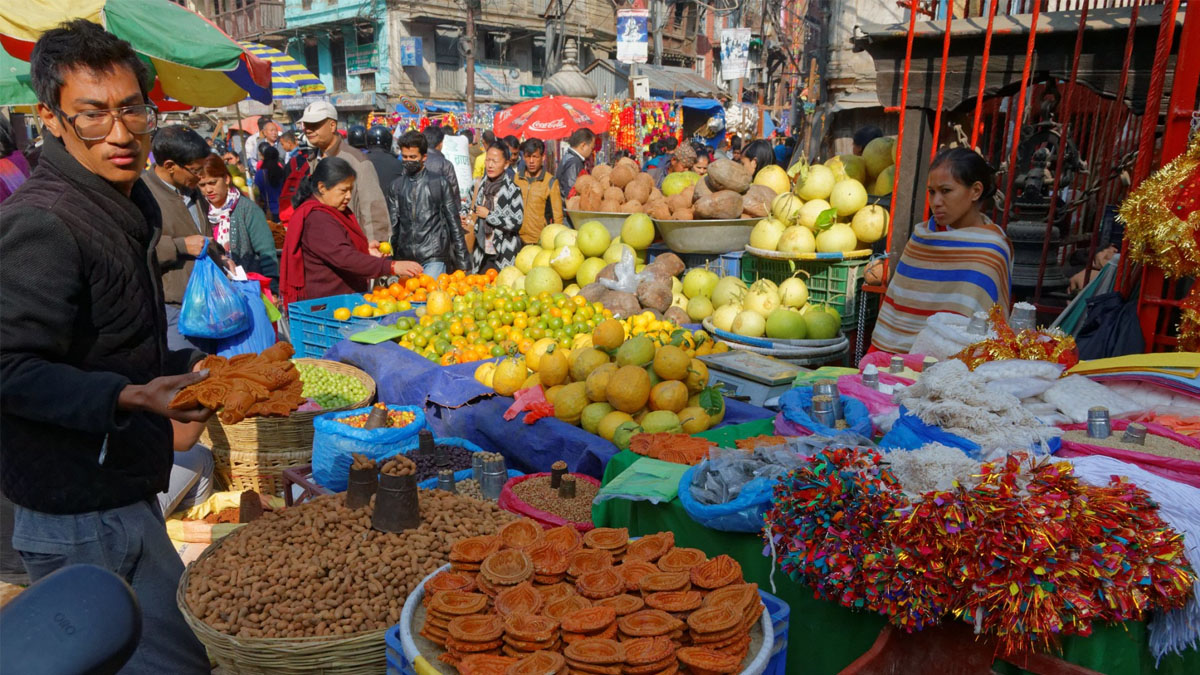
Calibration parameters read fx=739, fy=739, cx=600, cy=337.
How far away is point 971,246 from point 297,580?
3.05 meters

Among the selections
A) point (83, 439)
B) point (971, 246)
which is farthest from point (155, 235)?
point (971, 246)

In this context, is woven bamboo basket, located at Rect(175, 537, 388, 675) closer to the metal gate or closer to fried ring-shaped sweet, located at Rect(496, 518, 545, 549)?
fried ring-shaped sweet, located at Rect(496, 518, 545, 549)

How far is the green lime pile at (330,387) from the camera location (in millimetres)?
4203

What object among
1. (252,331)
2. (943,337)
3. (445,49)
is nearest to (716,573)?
(943,337)

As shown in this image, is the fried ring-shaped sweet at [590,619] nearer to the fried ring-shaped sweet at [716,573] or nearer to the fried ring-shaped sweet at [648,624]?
the fried ring-shaped sweet at [648,624]

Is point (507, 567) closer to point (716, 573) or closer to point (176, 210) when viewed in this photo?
point (716, 573)

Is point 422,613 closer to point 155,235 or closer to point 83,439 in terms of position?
point 83,439

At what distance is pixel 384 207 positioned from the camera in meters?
6.34

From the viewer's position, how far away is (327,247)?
195 inches

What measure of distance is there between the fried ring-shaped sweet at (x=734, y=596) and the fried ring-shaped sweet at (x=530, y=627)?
14.4 inches

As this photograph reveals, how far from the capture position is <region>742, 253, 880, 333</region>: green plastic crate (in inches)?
177

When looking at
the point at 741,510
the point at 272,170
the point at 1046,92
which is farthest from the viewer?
the point at 272,170

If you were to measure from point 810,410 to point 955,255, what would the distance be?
136 cm

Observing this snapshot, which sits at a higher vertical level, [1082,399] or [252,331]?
[1082,399]
